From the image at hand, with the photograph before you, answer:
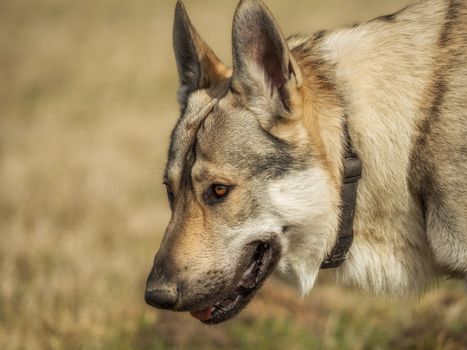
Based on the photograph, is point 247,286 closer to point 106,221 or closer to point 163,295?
point 163,295

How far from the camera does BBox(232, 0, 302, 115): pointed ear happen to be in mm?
3202

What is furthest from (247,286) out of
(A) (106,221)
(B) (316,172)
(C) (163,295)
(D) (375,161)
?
(A) (106,221)

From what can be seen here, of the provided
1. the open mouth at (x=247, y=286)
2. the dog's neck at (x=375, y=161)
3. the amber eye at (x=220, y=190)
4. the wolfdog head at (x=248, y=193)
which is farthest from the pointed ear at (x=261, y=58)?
the open mouth at (x=247, y=286)

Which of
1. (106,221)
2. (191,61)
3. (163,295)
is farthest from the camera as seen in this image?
(106,221)

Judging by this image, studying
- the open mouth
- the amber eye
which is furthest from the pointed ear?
the open mouth

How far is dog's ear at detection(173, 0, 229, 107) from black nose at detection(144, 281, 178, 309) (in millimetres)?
1201

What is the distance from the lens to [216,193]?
3299mm

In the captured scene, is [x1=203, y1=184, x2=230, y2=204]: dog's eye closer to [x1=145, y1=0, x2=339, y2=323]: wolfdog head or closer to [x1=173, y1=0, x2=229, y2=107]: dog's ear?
[x1=145, y1=0, x2=339, y2=323]: wolfdog head

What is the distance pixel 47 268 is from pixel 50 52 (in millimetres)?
10067

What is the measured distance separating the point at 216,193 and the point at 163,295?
0.54 metres

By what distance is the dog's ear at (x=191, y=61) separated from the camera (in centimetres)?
382

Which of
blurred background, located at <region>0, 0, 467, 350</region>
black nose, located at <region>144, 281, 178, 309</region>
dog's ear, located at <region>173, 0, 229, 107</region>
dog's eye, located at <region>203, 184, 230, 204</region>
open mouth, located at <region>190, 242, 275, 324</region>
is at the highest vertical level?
dog's ear, located at <region>173, 0, 229, 107</region>

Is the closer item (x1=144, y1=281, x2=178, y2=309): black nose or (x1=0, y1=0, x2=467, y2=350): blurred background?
(x1=144, y1=281, x2=178, y2=309): black nose

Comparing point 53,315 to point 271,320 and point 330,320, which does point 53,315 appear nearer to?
point 271,320
